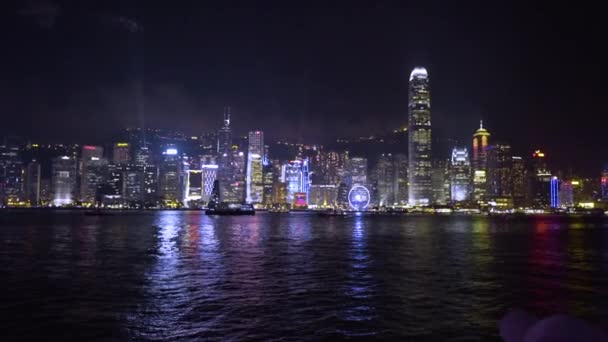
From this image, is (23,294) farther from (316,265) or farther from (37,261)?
(316,265)

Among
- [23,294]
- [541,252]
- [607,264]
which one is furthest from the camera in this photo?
[541,252]

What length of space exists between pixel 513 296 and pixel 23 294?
69.9 feet

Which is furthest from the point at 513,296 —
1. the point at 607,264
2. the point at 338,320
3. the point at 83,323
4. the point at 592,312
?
the point at 607,264

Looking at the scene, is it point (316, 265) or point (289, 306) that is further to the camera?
point (316, 265)

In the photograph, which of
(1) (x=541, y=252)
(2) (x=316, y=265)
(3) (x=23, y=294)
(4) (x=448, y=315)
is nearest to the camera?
(4) (x=448, y=315)

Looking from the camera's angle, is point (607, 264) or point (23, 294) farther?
point (607, 264)

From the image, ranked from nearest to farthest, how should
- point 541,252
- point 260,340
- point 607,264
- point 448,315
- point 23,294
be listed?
point 260,340
point 448,315
point 23,294
point 607,264
point 541,252

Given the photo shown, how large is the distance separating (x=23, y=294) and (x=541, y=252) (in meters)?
43.1

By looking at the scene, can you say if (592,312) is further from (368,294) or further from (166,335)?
(166,335)

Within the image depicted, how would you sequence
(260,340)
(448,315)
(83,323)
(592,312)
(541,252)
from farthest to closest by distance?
1. (541,252)
2. (592,312)
3. (448,315)
4. (83,323)
5. (260,340)

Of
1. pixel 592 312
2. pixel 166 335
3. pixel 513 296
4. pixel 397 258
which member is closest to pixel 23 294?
pixel 166 335

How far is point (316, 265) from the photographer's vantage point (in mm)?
31984

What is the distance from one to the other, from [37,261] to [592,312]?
33624mm

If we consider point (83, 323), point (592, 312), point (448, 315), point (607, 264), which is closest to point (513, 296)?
point (592, 312)
